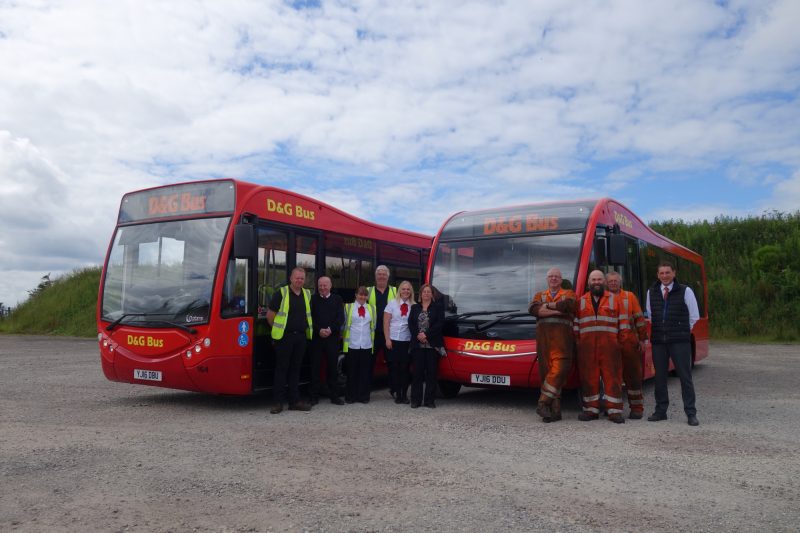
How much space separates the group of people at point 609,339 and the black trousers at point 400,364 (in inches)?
79.9

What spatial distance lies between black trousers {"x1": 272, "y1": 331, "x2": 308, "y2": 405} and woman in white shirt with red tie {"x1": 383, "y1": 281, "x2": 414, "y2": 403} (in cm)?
128

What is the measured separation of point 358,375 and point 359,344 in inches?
19.2

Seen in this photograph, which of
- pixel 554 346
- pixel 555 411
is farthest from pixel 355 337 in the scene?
pixel 555 411

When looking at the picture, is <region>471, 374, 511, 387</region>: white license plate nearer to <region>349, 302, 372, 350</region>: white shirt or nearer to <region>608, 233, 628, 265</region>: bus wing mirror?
<region>349, 302, 372, 350</region>: white shirt

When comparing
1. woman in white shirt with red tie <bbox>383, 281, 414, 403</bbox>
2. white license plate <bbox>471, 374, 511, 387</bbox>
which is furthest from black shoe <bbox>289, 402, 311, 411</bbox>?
white license plate <bbox>471, 374, 511, 387</bbox>

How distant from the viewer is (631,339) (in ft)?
26.7

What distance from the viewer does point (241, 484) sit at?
17.0ft

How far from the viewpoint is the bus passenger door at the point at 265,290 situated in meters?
8.77

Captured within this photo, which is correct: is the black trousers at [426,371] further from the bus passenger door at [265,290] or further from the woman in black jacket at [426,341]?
the bus passenger door at [265,290]

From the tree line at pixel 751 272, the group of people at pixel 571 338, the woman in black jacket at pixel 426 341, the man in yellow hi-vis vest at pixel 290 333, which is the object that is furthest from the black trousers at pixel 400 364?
the tree line at pixel 751 272

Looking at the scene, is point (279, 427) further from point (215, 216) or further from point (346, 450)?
point (215, 216)

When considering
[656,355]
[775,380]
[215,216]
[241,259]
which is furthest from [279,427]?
[775,380]

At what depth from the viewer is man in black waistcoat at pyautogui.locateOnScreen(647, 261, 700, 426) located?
793cm

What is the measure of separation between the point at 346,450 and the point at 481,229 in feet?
14.5
